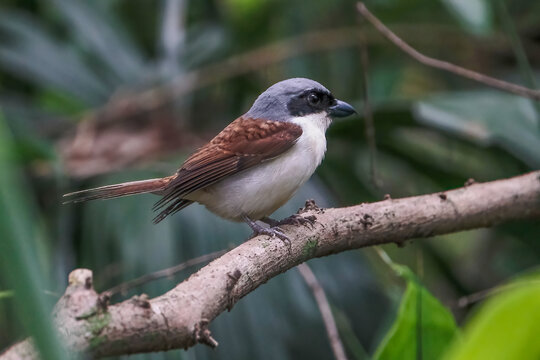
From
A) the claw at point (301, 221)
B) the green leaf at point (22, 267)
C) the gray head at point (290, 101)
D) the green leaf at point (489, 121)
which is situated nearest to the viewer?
the green leaf at point (22, 267)

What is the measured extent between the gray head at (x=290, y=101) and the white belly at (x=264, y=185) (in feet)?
0.64

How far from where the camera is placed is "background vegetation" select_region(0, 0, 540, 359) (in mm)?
2904

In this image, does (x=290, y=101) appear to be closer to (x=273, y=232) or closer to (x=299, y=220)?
(x=299, y=220)

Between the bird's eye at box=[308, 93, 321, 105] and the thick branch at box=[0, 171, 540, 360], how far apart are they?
64 centimetres

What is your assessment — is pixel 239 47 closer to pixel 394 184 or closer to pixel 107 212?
pixel 394 184

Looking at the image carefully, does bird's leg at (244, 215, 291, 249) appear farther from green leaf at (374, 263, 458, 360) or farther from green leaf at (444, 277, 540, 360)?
green leaf at (444, 277, 540, 360)

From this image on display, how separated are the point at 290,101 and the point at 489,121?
3.87ft

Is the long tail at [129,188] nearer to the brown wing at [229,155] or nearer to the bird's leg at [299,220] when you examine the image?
the brown wing at [229,155]

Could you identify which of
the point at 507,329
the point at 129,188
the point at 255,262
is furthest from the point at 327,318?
the point at 507,329

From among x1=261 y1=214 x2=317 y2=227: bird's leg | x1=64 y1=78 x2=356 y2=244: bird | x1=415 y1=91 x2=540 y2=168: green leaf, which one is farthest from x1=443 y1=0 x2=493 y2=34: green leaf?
x1=261 y1=214 x2=317 y2=227: bird's leg

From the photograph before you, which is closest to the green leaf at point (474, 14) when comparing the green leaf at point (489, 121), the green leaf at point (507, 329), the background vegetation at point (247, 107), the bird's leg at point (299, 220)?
the background vegetation at point (247, 107)

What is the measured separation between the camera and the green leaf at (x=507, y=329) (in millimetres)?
838

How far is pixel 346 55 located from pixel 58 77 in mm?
2087

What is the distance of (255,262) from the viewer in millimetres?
1753
